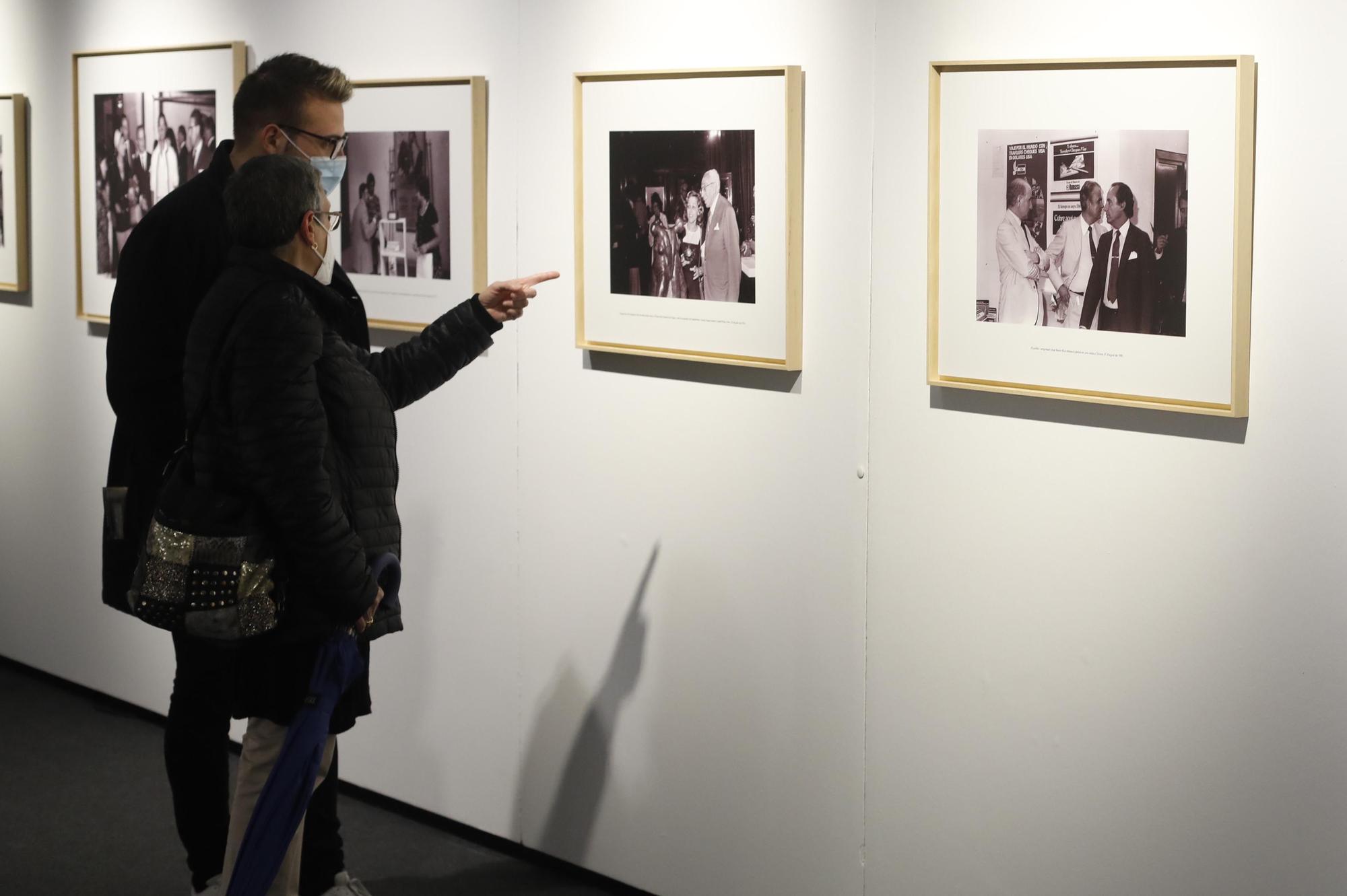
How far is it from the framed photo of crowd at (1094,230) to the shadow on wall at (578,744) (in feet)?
3.47

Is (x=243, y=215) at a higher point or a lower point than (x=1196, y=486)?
higher

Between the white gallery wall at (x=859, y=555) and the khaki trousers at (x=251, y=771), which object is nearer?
the white gallery wall at (x=859, y=555)

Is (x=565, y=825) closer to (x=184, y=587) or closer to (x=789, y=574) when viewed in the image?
(x=789, y=574)

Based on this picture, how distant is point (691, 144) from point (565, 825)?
1.71 m

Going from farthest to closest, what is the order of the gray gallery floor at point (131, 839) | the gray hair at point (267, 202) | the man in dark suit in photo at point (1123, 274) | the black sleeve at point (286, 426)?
the gray gallery floor at point (131, 839), the gray hair at point (267, 202), the black sleeve at point (286, 426), the man in dark suit in photo at point (1123, 274)

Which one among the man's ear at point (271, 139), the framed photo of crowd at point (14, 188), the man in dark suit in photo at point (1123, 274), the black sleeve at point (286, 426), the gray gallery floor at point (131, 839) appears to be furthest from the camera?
the framed photo of crowd at point (14, 188)

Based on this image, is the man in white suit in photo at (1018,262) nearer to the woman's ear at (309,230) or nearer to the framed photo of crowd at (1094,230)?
the framed photo of crowd at (1094,230)

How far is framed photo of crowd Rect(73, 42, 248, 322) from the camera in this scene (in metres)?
4.24

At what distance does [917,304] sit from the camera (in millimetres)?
2887

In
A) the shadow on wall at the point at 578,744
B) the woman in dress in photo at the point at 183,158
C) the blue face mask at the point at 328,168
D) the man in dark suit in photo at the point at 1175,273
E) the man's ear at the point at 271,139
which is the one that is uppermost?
the woman in dress in photo at the point at 183,158

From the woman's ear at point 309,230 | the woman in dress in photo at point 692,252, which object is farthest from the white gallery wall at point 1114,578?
the woman's ear at point 309,230

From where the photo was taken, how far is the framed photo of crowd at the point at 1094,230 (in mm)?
2443

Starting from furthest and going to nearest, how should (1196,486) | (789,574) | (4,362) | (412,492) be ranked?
(4,362)
(412,492)
(789,574)
(1196,486)

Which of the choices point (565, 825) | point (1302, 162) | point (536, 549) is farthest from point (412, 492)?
point (1302, 162)
